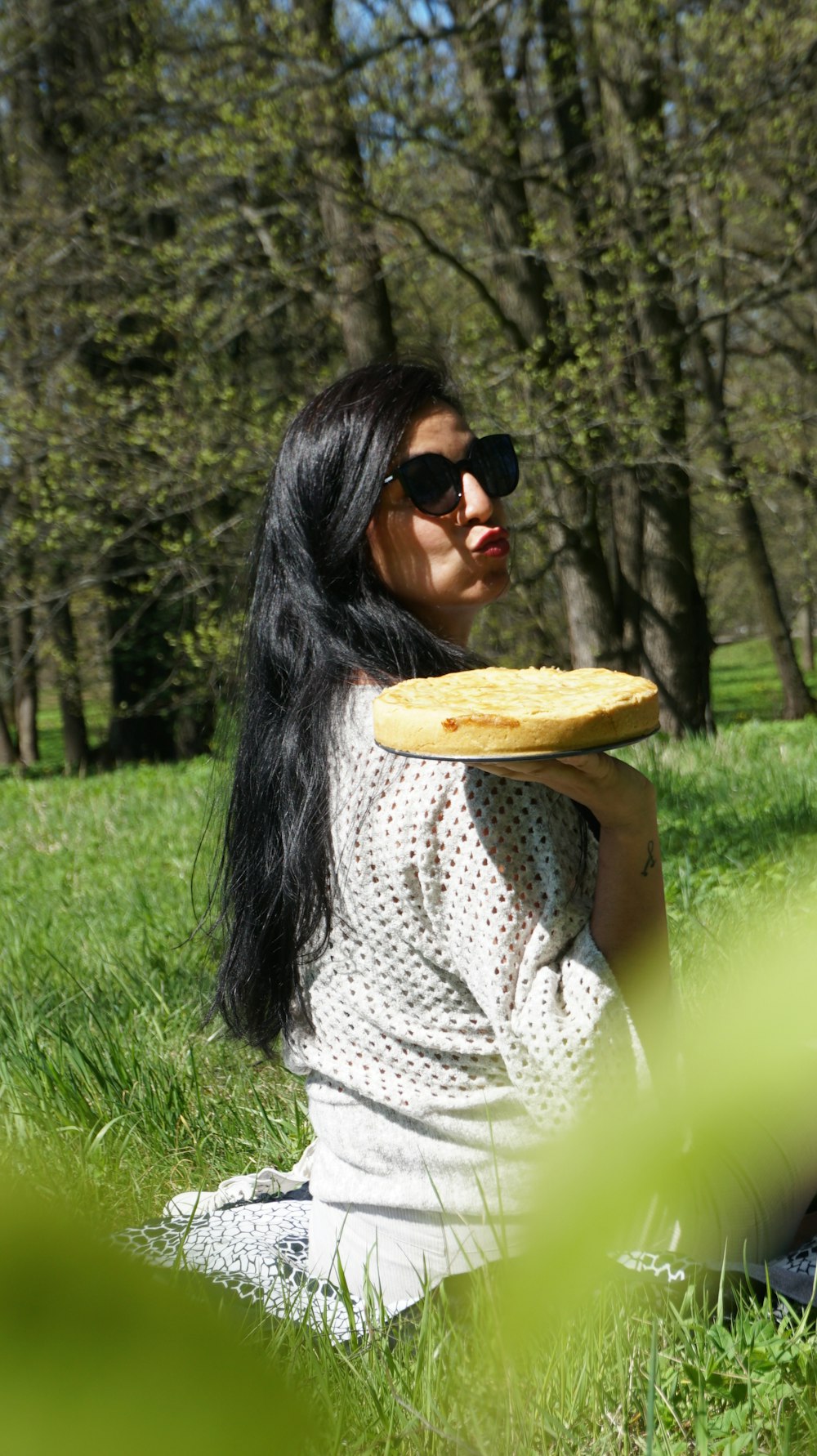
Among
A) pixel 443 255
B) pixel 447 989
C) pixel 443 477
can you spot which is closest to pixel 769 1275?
pixel 447 989

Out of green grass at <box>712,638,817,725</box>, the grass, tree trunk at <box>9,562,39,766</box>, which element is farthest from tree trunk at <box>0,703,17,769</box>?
the grass

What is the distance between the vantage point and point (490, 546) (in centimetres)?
222

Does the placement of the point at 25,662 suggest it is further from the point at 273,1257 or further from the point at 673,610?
the point at 273,1257

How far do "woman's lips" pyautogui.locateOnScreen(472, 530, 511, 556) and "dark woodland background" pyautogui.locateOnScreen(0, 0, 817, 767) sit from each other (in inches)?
268

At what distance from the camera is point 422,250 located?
10727 millimetres

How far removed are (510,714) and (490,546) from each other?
69 cm

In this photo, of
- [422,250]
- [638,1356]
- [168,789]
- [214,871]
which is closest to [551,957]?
[638,1356]

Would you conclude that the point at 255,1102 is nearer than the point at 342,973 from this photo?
No

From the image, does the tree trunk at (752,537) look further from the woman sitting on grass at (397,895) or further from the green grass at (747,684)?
the woman sitting on grass at (397,895)

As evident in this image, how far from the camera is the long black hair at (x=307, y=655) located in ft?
6.96

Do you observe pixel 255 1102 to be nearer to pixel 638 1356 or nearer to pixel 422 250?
pixel 638 1356

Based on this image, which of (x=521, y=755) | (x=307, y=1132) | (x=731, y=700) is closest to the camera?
(x=521, y=755)

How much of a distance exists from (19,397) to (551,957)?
12.1m

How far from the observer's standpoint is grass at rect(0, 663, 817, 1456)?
1457mm
